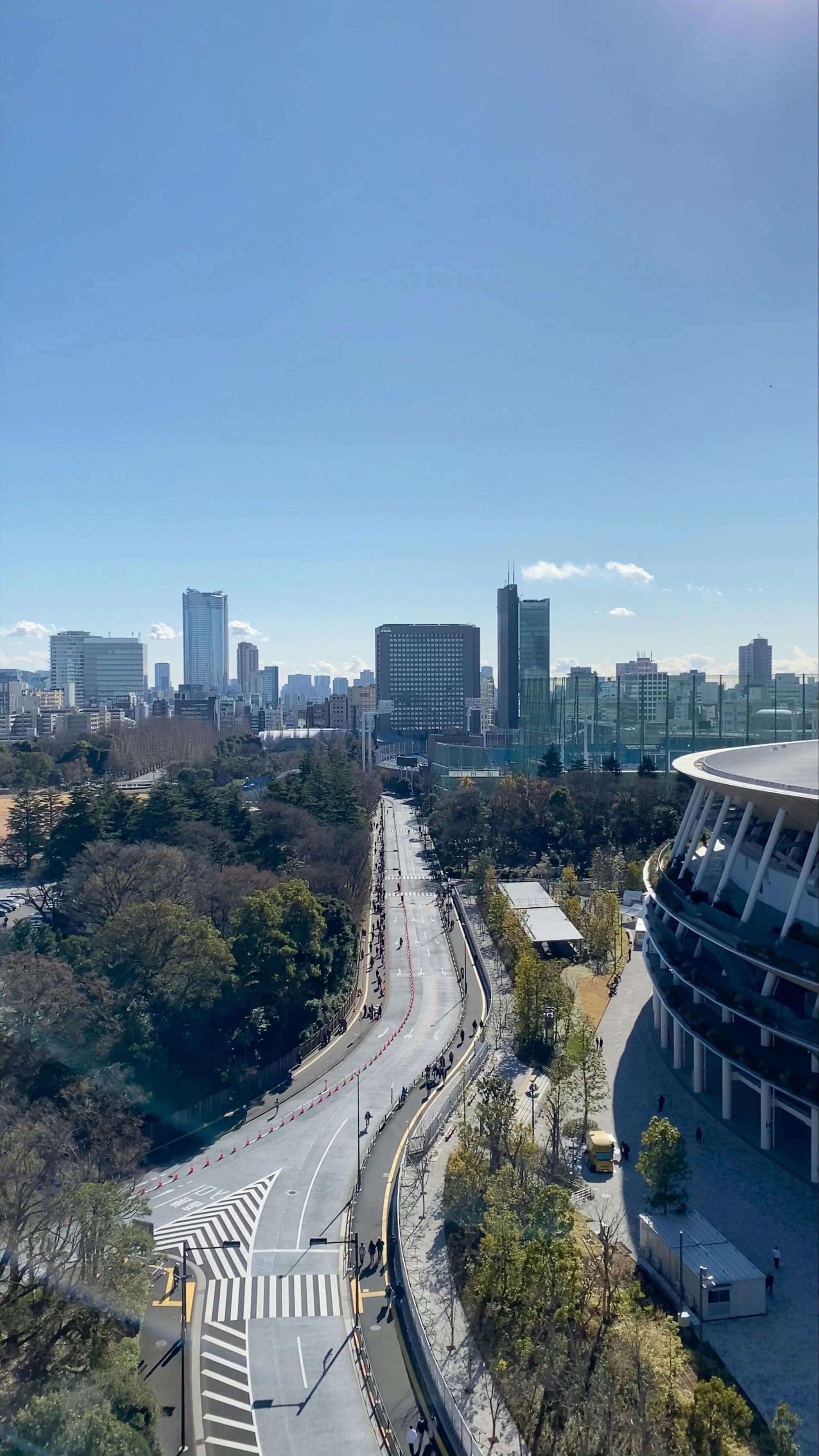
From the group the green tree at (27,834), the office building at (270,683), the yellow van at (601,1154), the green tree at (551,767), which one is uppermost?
the office building at (270,683)

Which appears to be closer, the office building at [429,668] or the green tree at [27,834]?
the green tree at [27,834]

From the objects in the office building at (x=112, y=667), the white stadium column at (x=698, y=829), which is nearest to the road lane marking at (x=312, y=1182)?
the white stadium column at (x=698, y=829)

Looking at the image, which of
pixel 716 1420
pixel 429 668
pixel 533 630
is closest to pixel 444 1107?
pixel 716 1420

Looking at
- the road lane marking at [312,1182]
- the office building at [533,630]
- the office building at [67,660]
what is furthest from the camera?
the office building at [67,660]

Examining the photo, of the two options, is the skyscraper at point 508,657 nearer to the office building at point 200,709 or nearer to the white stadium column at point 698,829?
the office building at point 200,709

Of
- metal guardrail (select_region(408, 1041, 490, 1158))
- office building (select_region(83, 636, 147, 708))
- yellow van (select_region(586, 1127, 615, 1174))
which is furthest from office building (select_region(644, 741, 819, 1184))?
→ office building (select_region(83, 636, 147, 708))

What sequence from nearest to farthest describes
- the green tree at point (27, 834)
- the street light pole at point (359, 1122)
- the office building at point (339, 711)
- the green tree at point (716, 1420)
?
1. the green tree at point (716, 1420)
2. the street light pole at point (359, 1122)
3. the green tree at point (27, 834)
4. the office building at point (339, 711)

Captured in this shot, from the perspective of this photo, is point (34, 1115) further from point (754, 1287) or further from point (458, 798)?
point (458, 798)

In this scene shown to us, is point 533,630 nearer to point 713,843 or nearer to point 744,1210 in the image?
point 713,843
